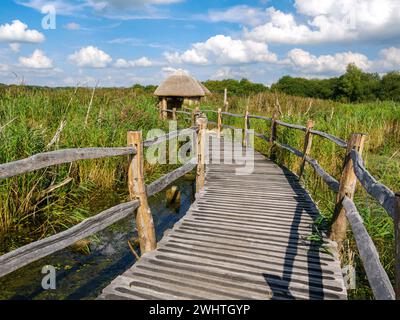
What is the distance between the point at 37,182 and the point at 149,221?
1752 mm

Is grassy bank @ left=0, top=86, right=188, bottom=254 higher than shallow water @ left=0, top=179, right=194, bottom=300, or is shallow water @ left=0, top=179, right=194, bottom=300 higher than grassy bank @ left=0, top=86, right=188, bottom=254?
grassy bank @ left=0, top=86, right=188, bottom=254

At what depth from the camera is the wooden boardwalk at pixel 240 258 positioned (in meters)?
2.61

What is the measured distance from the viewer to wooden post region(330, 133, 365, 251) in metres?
3.32

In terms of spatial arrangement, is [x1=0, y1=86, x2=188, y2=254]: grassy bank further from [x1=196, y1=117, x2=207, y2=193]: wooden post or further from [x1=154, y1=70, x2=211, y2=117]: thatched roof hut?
[x1=154, y1=70, x2=211, y2=117]: thatched roof hut

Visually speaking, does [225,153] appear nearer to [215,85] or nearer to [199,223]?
[199,223]

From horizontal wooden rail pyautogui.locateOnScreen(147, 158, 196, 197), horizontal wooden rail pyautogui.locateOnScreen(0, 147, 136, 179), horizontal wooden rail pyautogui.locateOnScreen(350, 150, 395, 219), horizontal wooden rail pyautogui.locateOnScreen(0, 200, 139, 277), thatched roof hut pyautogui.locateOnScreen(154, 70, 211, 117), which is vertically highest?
thatched roof hut pyautogui.locateOnScreen(154, 70, 211, 117)

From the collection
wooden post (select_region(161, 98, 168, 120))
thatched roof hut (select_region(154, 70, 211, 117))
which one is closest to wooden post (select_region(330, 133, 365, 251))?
wooden post (select_region(161, 98, 168, 120))

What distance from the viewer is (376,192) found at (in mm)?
1983

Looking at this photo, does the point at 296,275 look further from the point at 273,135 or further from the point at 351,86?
the point at 351,86

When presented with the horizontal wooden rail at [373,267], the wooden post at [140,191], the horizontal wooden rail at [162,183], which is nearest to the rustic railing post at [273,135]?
the horizontal wooden rail at [162,183]

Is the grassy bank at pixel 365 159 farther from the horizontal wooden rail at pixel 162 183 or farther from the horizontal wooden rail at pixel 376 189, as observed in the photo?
the horizontal wooden rail at pixel 162 183

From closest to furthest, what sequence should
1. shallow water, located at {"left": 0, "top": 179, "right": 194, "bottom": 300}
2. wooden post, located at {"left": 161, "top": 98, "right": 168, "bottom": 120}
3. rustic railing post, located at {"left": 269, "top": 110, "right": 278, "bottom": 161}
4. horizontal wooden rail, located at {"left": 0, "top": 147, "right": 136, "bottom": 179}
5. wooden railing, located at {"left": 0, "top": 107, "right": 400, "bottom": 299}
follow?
wooden railing, located at {"left": 0, "top": 107, "right": 400, "bottom": 299} → horizontal wooden rail, located at {"left": 0, "top": 147, "right": 136, "bottom": 179} → shallow water, located at {"left": 0, "top": 179, "right": 194, "bottom": 300} → rustic railing post, located at {"left": 269, "top": 110, "right": 278, "bottom": 161} → wooden post, located at {"left": 161, "top": 98, "right": 168, "bottom": 120}

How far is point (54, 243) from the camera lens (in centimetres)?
230

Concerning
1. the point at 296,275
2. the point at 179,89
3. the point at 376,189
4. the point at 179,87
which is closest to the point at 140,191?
the point at 296,275
